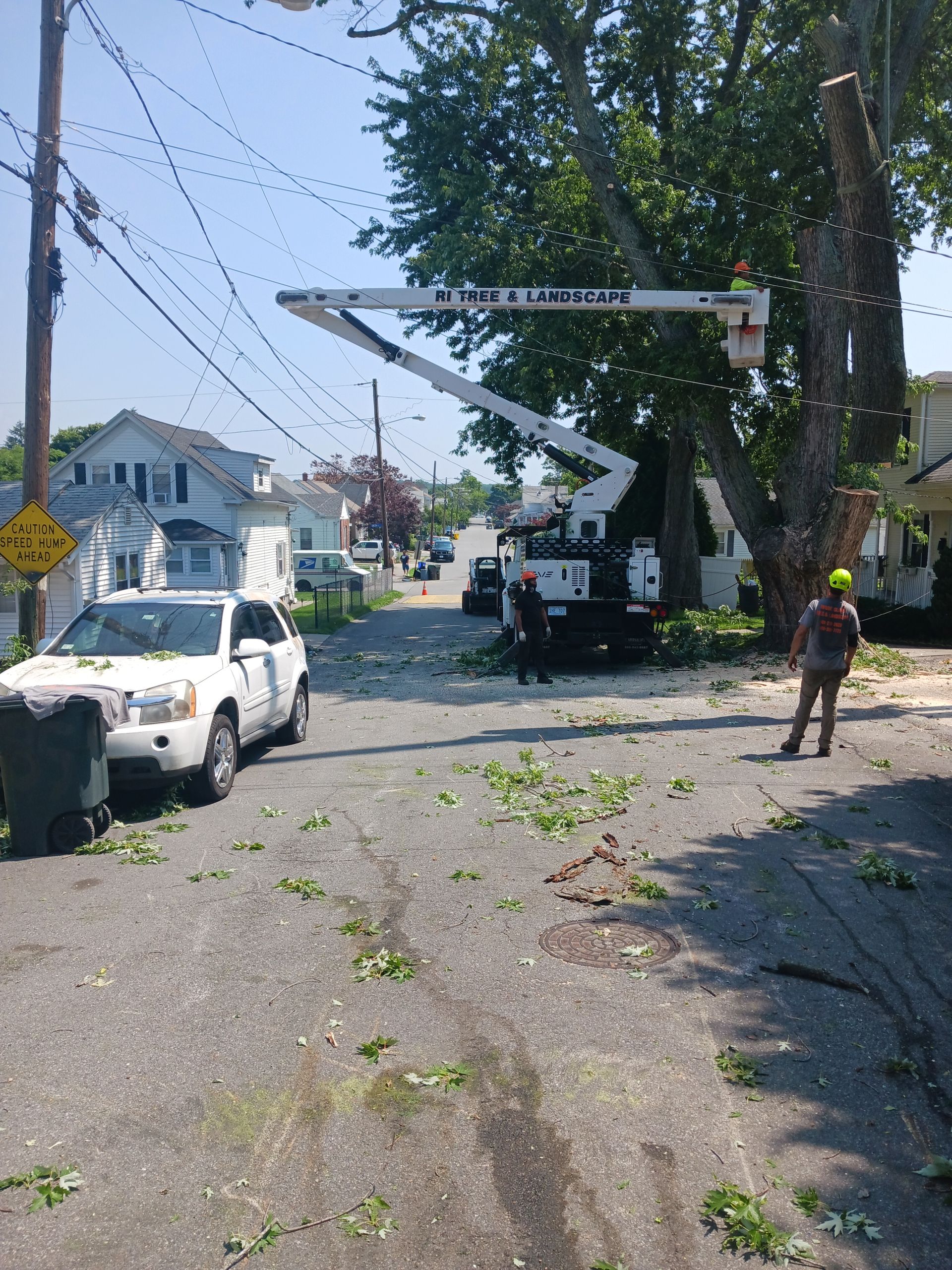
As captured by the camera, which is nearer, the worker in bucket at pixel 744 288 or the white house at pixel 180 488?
the worker in bucket at pixel 744 288

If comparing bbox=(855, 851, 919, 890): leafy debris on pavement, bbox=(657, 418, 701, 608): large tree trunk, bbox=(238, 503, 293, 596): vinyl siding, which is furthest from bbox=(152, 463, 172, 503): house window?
bbox=(855, 851, 919, 890): leafy debris on pavement

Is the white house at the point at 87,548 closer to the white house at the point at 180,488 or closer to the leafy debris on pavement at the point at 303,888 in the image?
the white house at the point at 180,488

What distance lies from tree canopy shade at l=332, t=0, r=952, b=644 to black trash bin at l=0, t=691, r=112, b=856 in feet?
47.7

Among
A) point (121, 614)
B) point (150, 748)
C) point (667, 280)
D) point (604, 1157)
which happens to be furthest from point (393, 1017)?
point (667, 280)

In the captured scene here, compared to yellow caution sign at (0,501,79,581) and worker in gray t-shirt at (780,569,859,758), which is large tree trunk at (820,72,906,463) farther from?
yellow caution sign at (0,501,79,581)

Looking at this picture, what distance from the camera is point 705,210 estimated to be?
21.6 metres

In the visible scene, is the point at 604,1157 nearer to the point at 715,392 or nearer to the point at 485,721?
the point at 485,721

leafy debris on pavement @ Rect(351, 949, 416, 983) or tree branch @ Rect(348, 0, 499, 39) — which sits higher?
tree branch @ Rect(348, 0, 499, 39)

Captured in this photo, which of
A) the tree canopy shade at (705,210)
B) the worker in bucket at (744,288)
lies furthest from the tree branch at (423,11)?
the worker in bucket at (744,288)

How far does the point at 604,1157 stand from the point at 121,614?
298 inches

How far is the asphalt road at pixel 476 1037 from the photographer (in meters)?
3.49

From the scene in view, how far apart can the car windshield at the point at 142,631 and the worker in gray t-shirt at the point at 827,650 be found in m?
5.65

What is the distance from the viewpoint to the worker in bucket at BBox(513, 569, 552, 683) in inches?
627

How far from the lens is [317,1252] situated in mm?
3324
